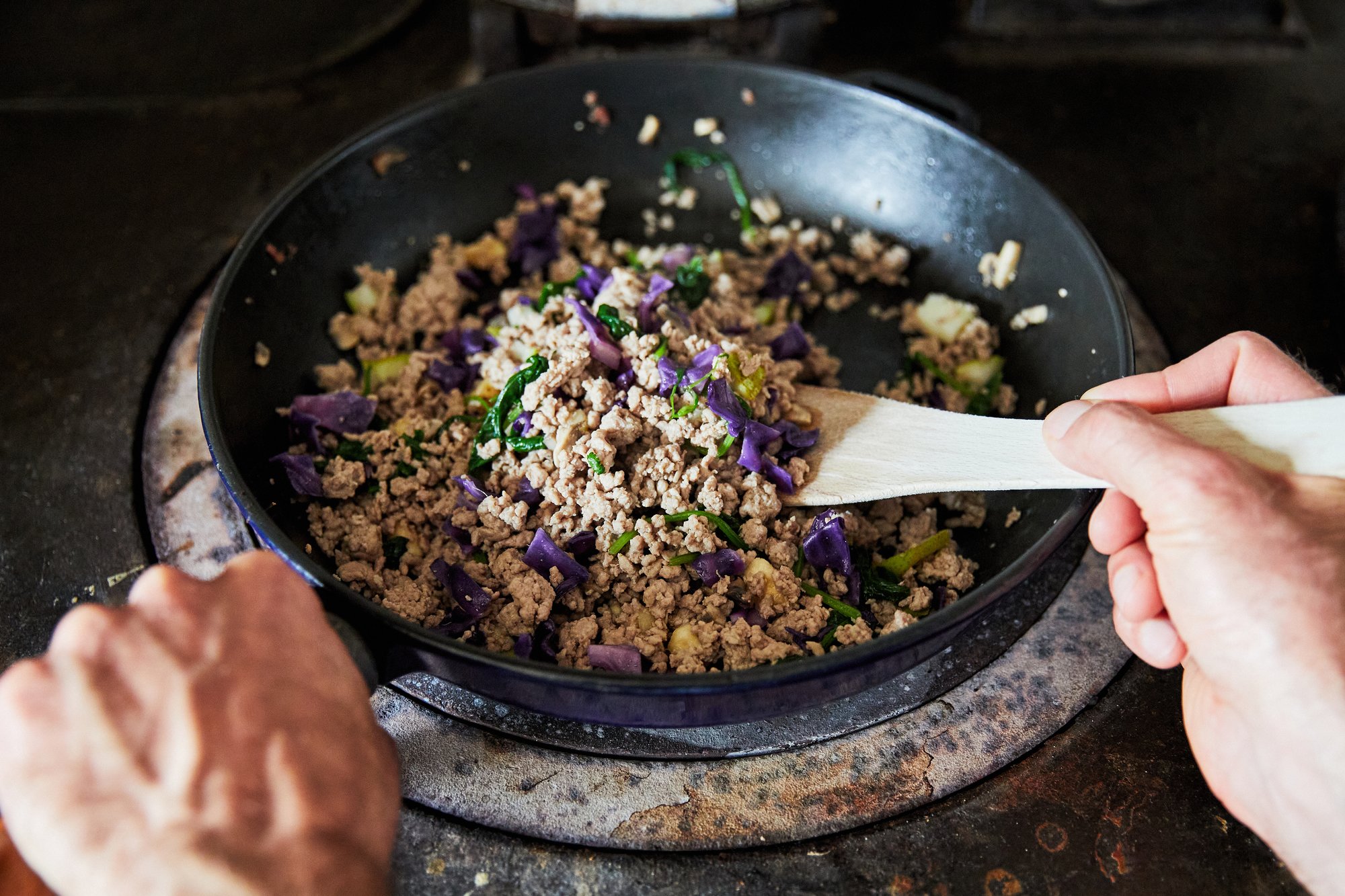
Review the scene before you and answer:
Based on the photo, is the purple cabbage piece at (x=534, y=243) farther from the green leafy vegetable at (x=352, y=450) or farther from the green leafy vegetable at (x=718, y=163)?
the green leafy vegetable at (x=352, y=450)

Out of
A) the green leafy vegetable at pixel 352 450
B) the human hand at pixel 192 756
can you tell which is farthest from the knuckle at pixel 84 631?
the green leafy vegetable at pixel 352 450

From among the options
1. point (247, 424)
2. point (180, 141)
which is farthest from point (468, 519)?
point (180, 141)

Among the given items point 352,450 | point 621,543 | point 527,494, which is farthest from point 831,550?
point 352,450

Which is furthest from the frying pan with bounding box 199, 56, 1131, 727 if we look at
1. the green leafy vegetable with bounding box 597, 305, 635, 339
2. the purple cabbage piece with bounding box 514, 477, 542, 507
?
the green leafy vegetable with bounding box 597, 305, 635, 339

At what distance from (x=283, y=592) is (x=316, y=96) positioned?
1.15 metres

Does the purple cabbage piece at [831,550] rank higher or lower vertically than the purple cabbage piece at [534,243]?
lower

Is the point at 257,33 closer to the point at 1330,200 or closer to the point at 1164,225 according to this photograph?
the point at 1164,225

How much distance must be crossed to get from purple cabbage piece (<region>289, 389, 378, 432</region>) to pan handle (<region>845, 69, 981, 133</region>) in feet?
2.55

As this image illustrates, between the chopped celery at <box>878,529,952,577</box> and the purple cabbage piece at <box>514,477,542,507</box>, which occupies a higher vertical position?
the purple cabbage piece at <box>514,477,542,507</box>

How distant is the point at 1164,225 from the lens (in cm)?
144

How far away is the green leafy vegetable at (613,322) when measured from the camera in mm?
1044

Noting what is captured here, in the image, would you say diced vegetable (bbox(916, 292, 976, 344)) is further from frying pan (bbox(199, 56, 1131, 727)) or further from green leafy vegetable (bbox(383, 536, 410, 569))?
green leafy vegetable (bbox(383, 536, 410, 569))

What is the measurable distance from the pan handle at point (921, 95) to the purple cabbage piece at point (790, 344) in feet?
1.18

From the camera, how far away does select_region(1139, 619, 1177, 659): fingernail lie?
0.86 meters
